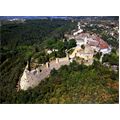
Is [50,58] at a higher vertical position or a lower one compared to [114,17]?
lower

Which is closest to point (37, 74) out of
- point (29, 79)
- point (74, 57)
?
point (29, 79)

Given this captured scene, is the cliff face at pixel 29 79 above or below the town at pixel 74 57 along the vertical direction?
below

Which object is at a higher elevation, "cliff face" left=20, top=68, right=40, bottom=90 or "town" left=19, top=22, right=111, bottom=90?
"town" left=19, top=22, right=111, bottom=90

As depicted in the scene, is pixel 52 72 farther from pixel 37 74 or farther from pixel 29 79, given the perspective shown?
pixel 29 79

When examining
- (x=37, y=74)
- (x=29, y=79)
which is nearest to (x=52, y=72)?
(x=37, y=74)

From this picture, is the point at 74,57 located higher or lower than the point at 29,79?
higher
